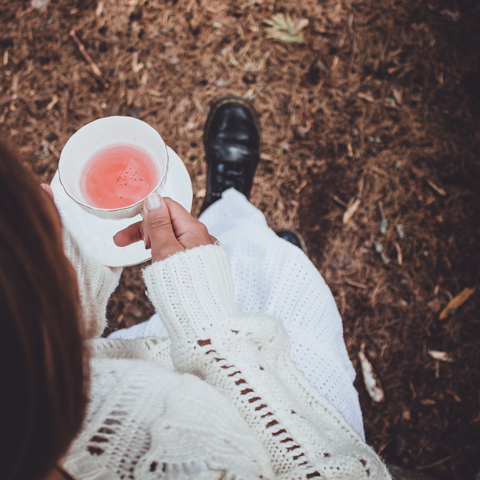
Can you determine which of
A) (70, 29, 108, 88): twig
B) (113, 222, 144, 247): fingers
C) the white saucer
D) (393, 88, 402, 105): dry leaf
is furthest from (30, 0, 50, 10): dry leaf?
(393, 88, 402, 105): dry leaf

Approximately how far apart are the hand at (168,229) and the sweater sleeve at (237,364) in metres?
0.05

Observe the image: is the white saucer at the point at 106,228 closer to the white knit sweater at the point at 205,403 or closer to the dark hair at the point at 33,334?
the white knit sweater at the point at 205,403

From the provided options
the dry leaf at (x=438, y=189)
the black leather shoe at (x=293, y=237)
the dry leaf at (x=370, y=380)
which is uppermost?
the dry leaf at (x=438, y=189)

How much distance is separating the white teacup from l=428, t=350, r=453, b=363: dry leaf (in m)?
2.05

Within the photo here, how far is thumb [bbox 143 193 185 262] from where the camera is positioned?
1.04 m

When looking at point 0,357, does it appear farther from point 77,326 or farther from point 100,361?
point 100,361

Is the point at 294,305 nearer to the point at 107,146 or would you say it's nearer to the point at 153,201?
the point at 153,201

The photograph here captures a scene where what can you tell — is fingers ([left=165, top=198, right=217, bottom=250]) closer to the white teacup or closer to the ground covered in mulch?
the white teacup

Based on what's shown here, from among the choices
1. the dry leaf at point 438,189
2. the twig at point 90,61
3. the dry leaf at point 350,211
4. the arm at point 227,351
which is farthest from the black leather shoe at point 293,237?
the twig at point 90,61

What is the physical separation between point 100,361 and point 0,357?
55 centimetres

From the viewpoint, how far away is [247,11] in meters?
2.37

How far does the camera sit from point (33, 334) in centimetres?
54

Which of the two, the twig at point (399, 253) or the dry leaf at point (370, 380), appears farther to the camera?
the twig at point (399, 253)

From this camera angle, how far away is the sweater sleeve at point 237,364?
1010 mm
